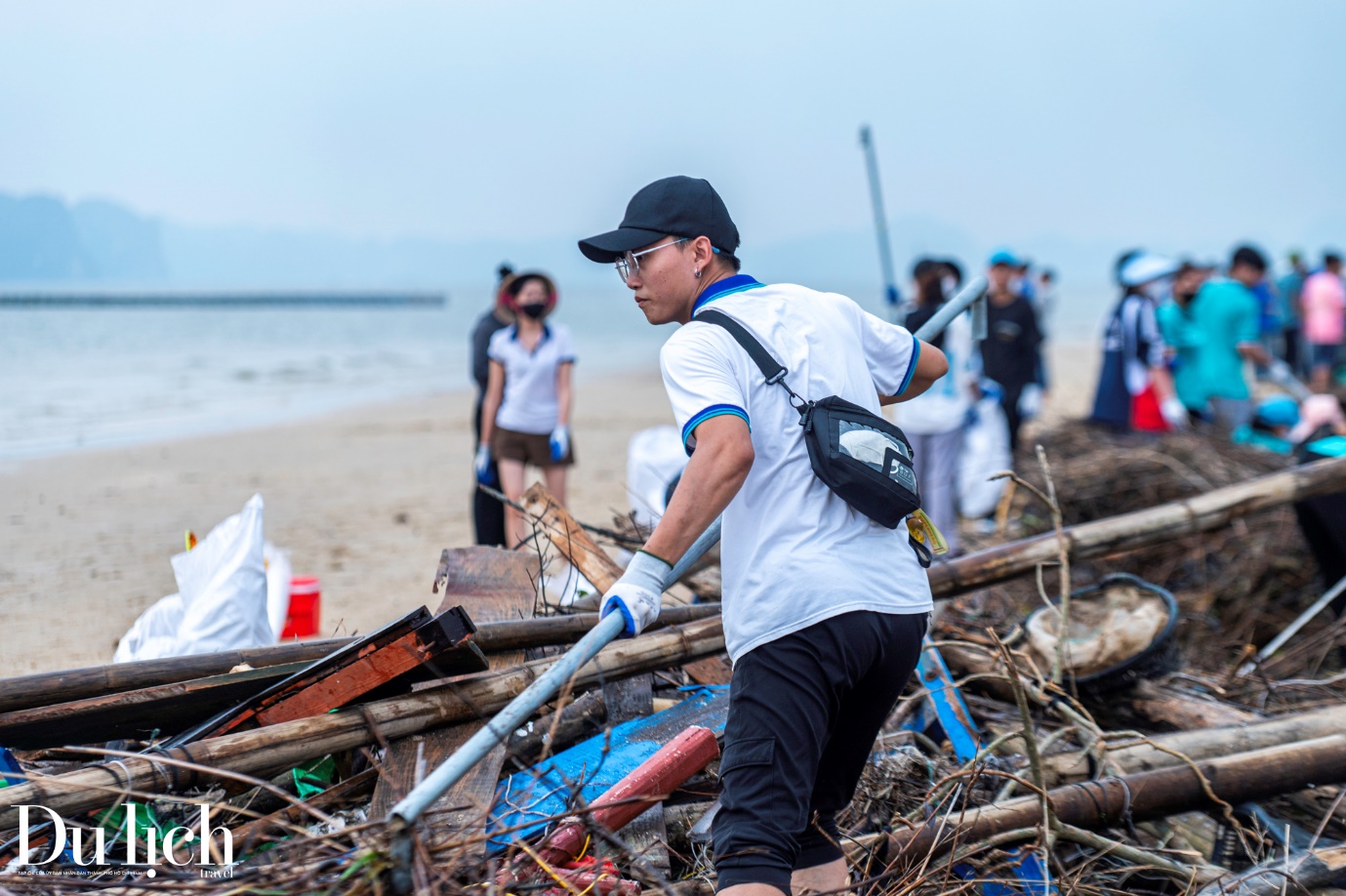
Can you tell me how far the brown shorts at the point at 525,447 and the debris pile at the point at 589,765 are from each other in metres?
2.61

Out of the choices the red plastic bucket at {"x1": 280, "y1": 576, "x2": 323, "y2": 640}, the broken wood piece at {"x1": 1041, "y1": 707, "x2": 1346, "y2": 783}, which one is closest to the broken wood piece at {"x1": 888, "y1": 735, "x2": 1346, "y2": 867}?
the broken wood piece at {"x1": 1041, "y1": 707, "x2": 1346, "y2": 783}

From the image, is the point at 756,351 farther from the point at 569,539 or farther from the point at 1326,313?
the point at 1326,313

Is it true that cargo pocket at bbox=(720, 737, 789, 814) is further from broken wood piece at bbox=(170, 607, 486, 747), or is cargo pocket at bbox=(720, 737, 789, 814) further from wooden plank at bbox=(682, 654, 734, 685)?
wooden plank at bbox=(682, 654, 734, 685)

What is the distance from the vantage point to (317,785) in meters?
2.72

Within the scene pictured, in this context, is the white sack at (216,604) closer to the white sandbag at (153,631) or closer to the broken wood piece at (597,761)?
the white sandbag at (153,631)

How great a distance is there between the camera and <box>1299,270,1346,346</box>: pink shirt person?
551 inches

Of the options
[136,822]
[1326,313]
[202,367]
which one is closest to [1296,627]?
[136,822]

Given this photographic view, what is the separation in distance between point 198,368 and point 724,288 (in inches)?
963

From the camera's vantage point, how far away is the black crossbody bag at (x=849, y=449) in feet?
7.13

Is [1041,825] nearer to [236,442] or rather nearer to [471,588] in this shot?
[471,588]

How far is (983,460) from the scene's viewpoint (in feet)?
25.8

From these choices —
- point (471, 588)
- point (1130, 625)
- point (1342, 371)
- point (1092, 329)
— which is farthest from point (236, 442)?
point (1092, 329)

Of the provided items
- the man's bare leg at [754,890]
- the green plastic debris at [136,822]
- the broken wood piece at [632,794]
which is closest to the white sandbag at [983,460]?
the broken wood piece at [632,794]

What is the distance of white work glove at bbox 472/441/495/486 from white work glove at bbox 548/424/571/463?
1.60 ft
